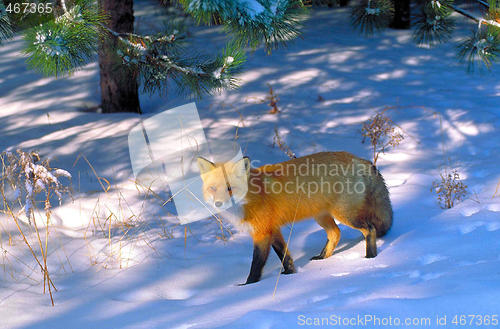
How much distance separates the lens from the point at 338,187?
11.1ft

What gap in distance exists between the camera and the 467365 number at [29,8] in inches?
142

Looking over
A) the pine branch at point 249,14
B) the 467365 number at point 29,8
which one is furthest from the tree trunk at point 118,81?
the pine branch at point 249,14

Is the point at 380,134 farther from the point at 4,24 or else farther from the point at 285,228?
the point at 4,24

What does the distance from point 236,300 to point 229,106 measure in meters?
4.62

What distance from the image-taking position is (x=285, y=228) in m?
4.21

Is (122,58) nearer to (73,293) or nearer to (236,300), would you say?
(73,293)

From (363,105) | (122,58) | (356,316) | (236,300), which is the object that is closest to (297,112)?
(363,105)

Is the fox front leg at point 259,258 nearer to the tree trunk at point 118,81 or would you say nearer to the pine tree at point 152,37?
the pine tree at point 152,37

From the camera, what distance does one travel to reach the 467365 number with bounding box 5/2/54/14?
3605 mm

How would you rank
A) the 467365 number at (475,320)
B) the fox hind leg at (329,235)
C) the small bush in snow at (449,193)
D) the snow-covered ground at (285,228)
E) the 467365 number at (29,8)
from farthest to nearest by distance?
the small bush in snow at (449,193) → the 467365 number at (29,8) → the fox hind leg at (329,235) → the snow-covered ground at (285,228) → the 467365 number at (475,320)

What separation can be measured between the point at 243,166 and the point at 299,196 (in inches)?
20.4

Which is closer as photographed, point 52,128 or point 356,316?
point 356,316

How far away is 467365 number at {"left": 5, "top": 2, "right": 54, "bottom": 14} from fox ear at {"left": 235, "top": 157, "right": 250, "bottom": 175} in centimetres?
197

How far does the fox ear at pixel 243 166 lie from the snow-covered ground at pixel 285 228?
775 mm
